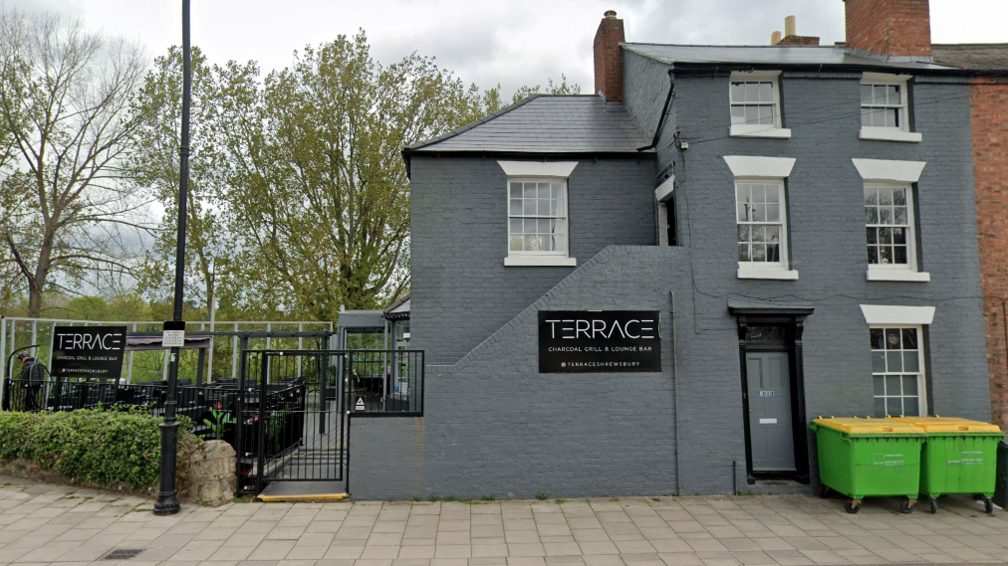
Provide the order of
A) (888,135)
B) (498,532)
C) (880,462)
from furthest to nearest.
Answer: (888,135) → (880,462) → (498,532)

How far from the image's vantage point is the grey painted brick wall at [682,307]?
8.93 m

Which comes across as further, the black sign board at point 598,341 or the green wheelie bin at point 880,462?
the black sign board at point 598,341

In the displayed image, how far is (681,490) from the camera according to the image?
360 inches

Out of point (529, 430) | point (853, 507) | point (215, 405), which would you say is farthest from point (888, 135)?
point (215, 405)

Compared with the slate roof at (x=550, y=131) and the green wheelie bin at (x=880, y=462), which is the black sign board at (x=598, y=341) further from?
the slate roof at (x=550, y=131)

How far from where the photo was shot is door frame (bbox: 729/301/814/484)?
9484 mm

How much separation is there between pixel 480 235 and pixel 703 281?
13.0 ft

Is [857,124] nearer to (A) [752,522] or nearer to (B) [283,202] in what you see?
(A) [752,522]

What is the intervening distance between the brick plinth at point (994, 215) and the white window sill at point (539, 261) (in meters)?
7.32

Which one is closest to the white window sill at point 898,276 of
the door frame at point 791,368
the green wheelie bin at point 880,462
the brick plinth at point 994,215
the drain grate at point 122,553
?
the brick plinth at point 994,215

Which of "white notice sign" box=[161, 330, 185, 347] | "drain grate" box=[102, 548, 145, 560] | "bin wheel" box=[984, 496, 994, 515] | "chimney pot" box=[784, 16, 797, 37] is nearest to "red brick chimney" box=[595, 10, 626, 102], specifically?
Result: "chimney pot" box=[784, 16, 797, 37]

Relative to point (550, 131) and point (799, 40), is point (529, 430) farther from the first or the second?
point (799, 40)

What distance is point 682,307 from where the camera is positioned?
375 inches

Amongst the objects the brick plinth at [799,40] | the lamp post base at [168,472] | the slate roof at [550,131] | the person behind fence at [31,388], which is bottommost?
the lamp post base at [168,472]
